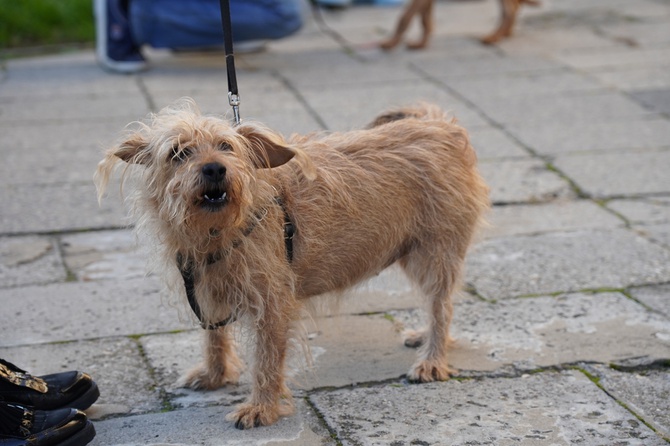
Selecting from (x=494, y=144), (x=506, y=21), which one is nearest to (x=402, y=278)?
(x=494, y=144)

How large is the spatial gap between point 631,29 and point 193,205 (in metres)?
8.91

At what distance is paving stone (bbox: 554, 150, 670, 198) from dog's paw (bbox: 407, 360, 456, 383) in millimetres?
2670

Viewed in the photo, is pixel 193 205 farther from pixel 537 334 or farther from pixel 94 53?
pixel 94 53

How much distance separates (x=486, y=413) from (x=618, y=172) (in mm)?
3440

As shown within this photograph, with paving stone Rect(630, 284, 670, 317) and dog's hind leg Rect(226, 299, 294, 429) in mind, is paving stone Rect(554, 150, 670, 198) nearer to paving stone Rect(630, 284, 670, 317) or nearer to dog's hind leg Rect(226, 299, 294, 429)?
paving stone Rect(630, 284, 670, 317)

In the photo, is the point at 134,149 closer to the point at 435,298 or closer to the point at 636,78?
the point at 435,298

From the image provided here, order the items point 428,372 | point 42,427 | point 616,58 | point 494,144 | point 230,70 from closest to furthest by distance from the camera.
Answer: point 42,427, point 230,70, point 428,372, point 494,144, point 616,58

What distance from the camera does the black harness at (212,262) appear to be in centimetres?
354

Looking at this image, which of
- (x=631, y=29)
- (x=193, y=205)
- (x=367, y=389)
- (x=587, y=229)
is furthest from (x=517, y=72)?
(x=193, y=205)

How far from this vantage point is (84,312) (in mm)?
4727

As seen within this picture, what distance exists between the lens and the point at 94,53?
10.4 meters

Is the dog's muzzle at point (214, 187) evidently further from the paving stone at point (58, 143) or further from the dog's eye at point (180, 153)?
the paving stone at point (58, 143)

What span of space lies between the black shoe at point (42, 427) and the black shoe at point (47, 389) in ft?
0.25

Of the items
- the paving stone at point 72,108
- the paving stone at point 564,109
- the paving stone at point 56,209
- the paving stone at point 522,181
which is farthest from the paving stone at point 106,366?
the paving stone at point 564,109
